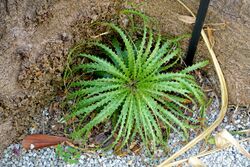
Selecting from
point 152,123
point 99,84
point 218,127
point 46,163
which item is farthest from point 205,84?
point 46,163

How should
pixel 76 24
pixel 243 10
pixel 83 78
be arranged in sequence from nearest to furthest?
pixel 243 10
pixel 76 24
pixel 83 78

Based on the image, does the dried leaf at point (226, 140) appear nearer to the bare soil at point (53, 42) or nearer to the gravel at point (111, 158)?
the gravel at point (111, 158)

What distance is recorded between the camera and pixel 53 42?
93.0 inches

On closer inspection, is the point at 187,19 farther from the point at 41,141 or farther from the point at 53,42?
the point at 41,141

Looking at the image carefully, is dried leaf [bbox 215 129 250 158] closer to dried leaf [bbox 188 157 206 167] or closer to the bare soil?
dried leaf [bbox 188 157 206 167]

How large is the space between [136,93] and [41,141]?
589 mm

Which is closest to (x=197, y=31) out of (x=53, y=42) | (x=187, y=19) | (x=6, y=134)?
(x=187, y=19)

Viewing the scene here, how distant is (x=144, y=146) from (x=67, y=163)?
16.8 inches

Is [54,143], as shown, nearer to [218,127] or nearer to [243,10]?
[218,127]

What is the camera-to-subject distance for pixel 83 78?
2551mm

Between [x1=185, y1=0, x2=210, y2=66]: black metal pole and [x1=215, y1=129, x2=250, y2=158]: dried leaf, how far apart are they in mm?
A: 462

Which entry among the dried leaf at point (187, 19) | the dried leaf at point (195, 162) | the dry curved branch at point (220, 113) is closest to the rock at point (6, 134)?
the dry curved branch at point (220, 113)

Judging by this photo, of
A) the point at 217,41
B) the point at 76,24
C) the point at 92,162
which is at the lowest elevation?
the point at 92,162

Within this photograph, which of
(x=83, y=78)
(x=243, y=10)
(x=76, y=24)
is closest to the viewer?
(x=243, y=10)
